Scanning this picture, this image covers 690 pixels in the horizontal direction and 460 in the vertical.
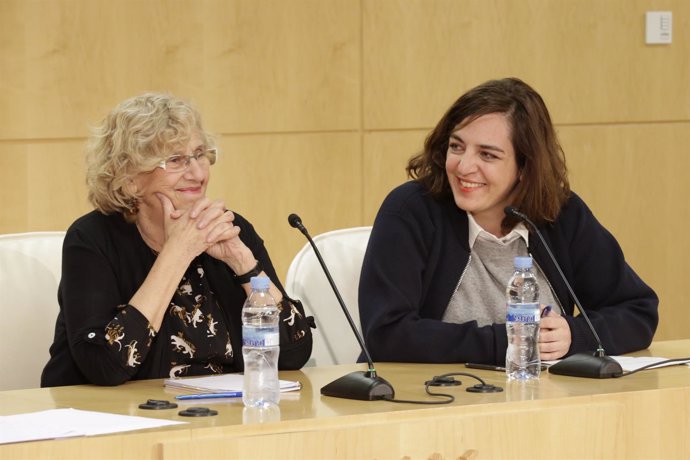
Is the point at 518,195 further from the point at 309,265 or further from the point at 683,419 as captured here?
the point at 683,419

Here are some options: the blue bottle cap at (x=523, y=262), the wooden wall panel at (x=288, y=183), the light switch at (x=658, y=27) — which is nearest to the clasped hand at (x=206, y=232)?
the blue bottle cap at (x=523, y=262)

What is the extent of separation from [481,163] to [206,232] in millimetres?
780

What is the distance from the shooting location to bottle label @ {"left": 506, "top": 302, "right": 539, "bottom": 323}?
2.61 m

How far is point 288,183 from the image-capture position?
4.74 metres

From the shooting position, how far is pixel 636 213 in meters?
5.23

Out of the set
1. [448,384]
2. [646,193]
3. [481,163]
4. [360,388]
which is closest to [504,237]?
[481,163]

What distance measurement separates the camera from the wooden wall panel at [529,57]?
483cm

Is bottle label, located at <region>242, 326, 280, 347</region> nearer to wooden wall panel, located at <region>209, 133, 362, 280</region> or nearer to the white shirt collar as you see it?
the white shirt collar

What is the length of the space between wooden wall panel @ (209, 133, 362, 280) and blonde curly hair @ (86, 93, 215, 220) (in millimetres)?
1651

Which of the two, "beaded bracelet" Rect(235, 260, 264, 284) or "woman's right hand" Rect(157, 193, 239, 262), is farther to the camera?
"beaded bracelet" Rect(235, 260, 264, 284)

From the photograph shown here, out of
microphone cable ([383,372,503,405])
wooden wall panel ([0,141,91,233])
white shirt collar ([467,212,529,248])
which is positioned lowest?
microphone cable ([383,372,503,405])

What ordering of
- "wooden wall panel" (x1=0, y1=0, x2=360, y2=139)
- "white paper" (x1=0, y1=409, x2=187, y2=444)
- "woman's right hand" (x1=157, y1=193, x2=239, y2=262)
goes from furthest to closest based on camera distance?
"wooden wall panel" (x1=0, y1=0, x2=360, y2=139) < "woman's right hand" (x1=157, y1=193, x2=239, y2=262) < "white paper" (x1=0, y1=409, x2=187, y2=444)

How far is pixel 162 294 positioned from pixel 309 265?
737 millimetres

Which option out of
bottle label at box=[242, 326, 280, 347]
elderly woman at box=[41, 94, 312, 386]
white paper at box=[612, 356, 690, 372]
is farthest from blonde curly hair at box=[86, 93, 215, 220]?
white paper at box=[612, 356, 690, 372]
